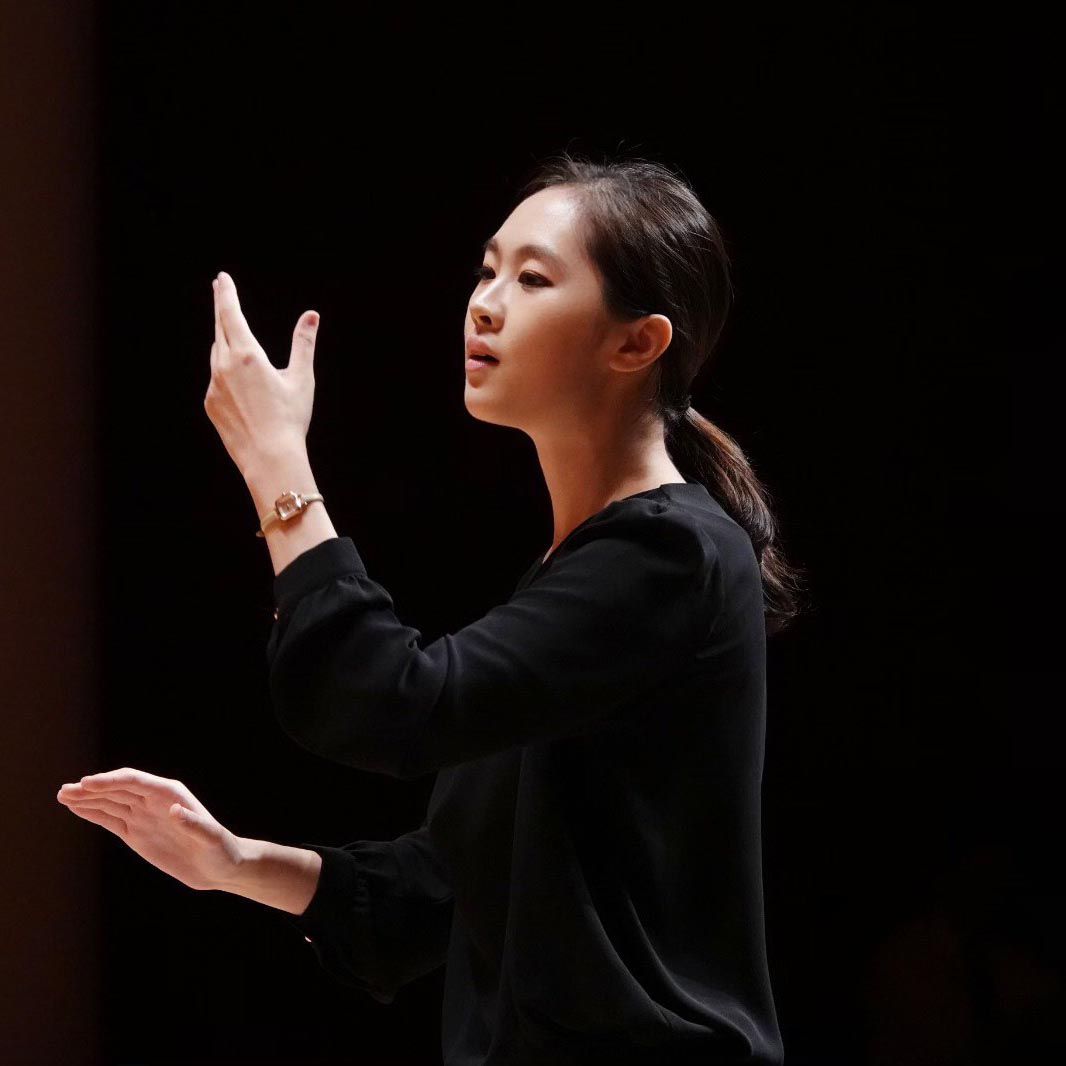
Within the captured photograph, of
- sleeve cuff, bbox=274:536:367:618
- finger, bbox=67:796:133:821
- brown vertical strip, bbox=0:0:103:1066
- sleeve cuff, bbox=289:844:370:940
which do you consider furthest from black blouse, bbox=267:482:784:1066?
brown vertical strip, bbox=0:0:103:1066

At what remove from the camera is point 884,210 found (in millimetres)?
1829

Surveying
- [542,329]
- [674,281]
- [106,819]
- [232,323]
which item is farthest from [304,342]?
[106,819]

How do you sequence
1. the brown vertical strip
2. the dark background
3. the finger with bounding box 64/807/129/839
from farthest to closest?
the dark background
the brown vertical strip
the finger with bounding box 64/807/129/839

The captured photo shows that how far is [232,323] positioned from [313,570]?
177 millimetres

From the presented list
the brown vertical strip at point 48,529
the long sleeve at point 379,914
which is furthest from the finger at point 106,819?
the brown vertical strip at point 48,529

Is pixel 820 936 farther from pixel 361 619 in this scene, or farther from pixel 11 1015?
pixel 361 619

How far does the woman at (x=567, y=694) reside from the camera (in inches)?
35.7

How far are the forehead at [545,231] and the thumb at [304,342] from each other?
15 cm

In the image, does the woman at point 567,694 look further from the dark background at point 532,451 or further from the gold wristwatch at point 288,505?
the dark background at point 532,451

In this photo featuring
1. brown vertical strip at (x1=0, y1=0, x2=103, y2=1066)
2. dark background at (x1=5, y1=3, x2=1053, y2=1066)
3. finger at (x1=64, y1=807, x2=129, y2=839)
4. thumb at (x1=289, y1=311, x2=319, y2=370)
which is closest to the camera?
thumb at (x1=289, y1=311, x2=319, y2=370)

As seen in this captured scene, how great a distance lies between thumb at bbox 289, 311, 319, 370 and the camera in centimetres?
100

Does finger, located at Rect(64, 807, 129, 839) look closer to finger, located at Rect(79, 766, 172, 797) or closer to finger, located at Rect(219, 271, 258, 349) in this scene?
finger, located at Rect(79, 766, 172, 797)

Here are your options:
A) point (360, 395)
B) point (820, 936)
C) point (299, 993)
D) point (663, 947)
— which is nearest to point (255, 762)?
point (299, 993)

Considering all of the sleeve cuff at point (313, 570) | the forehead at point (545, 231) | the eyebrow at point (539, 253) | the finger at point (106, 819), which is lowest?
the finger at point (106, 819)
